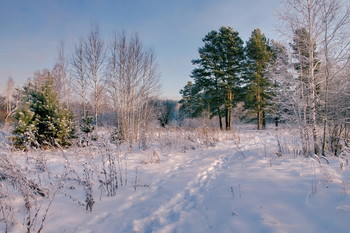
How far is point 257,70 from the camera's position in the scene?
19.1m

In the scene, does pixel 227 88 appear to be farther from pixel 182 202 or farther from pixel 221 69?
pixel 182 202

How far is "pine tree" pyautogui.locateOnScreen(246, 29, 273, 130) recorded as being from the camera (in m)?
18.5

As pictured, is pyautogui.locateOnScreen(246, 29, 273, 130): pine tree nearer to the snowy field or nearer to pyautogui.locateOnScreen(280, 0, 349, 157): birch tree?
pyautogui.locateOnScreen(280, 0, 349, 157): birch tree

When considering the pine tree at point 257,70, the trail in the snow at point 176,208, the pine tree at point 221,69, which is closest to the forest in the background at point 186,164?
the trail in the snow at point 176,208

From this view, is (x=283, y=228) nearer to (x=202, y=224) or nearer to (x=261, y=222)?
(x=261, y=222)

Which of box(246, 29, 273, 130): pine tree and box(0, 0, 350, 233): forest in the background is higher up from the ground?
box(246, 29, 273, 130): pine tree

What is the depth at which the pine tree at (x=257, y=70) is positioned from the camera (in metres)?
18.5

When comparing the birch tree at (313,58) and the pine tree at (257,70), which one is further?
the pine tree at (257,70)

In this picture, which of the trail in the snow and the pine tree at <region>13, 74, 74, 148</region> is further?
the pine tree at <region>13, 74, 74, 148</region>

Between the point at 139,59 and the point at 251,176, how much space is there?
36.1ft

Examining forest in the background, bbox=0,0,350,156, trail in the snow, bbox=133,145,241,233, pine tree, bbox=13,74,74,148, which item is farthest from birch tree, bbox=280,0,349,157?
pine tree, bbox=13,74,74,148

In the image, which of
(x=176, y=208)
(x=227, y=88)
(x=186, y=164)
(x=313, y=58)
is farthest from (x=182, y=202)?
(x=227, y=88)

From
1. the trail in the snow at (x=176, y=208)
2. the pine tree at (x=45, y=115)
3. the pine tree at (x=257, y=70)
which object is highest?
the pine tree at (x=257, y=70)

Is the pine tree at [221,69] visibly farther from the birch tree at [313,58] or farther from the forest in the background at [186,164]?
the birch tree at [313,58]
